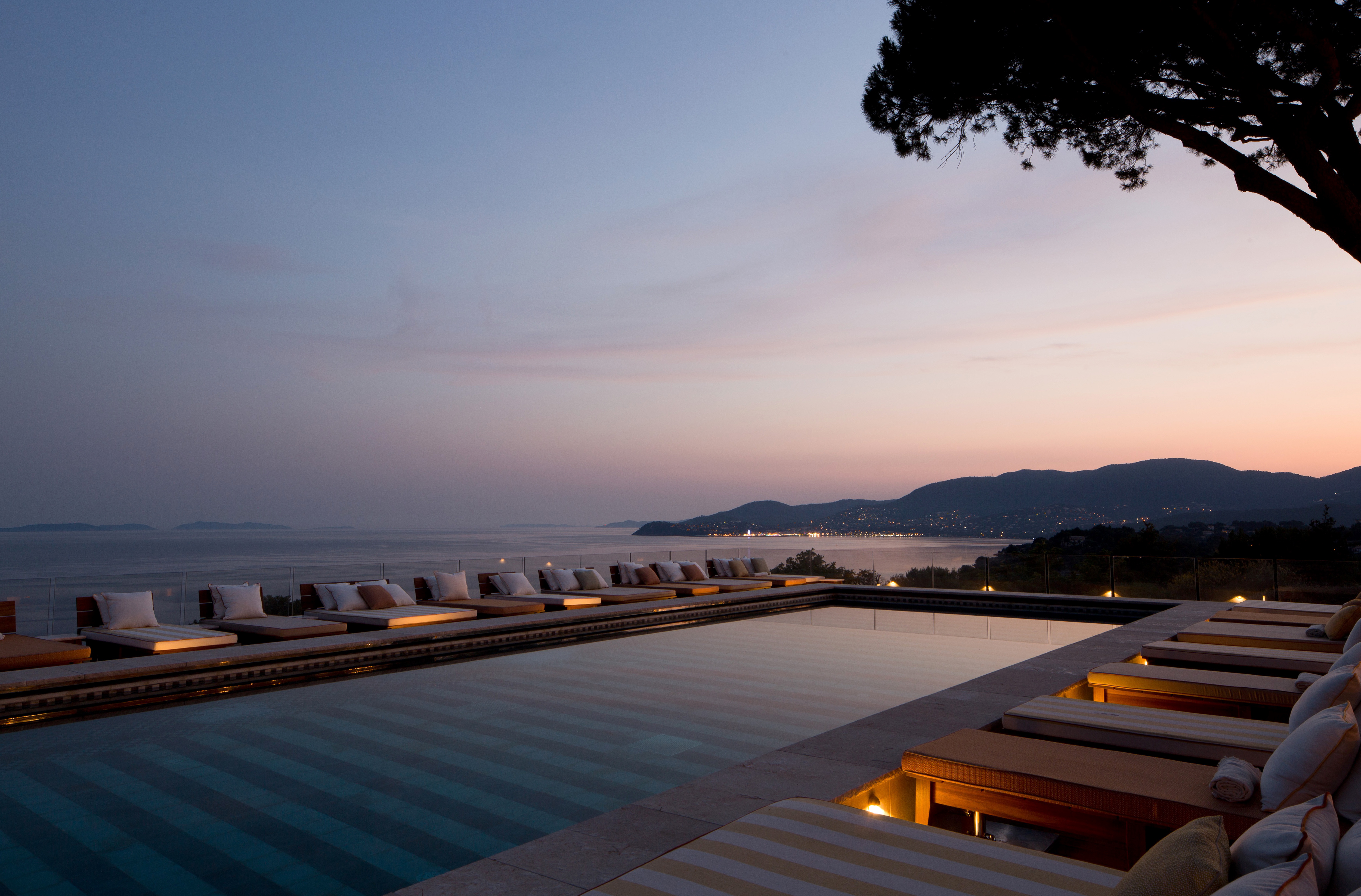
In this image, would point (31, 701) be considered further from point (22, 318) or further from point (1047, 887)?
point (22, 318)

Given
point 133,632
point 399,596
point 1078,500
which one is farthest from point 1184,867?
point 1078,500

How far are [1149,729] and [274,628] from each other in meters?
7.11

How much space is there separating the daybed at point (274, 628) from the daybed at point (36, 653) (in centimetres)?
115

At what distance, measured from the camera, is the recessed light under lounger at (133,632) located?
21.1ft

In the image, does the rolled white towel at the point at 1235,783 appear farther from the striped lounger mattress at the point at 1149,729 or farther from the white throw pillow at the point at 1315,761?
the striped lounger mattress at the point at 1149,729

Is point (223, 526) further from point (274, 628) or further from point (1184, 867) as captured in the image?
point (1184, 867)

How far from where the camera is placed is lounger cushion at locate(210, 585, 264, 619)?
7992 millimetres

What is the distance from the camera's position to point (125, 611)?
7184mm

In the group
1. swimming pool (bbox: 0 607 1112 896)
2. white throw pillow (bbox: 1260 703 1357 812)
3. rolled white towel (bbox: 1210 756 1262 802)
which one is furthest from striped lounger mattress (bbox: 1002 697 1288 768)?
swimming pool (bbox: 0 607 1112 896)

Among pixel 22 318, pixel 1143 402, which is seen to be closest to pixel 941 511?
pixel 1143 402

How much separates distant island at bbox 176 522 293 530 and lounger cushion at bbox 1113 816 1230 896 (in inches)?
6815

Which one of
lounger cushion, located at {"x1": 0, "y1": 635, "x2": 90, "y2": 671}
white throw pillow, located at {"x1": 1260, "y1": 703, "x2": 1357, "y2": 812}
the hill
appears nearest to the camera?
white throw pillow, located at {"x1": 1260, "y1": 703, "x2": 1357, "y2": 812}

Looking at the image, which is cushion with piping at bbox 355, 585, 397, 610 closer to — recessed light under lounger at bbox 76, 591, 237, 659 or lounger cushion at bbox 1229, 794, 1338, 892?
recessed light under lounger at bbox 76, 591, 237, 659

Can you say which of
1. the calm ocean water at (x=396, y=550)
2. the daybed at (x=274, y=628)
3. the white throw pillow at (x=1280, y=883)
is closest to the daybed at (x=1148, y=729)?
the white throw pillow at (x=1280, y=883)
